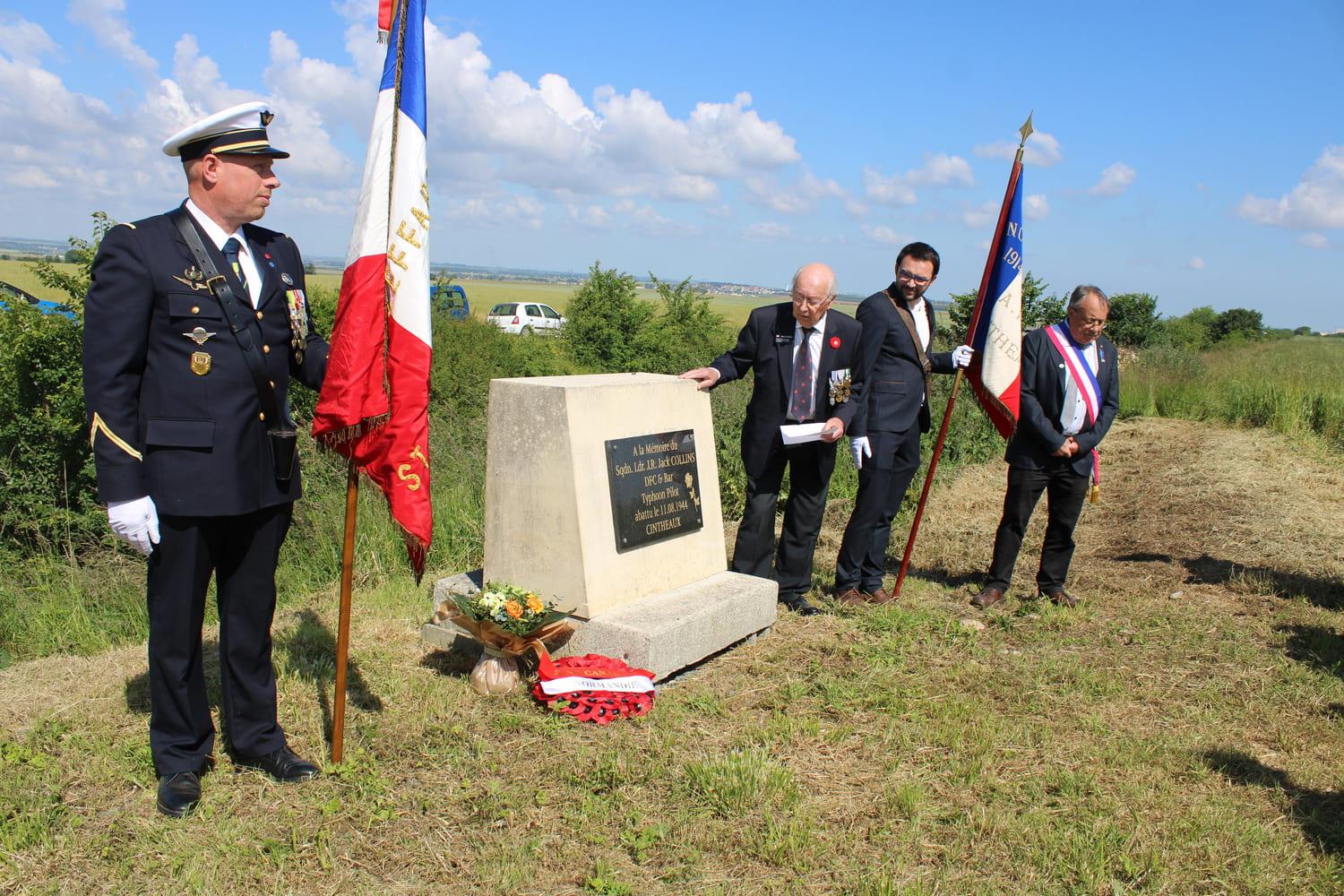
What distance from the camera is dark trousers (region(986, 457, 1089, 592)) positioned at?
548cm

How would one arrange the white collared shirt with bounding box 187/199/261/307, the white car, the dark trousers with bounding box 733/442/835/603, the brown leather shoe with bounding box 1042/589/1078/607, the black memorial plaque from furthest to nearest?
the white car, the brown leather shoe with bounding box 1042/589/1078/607, the dark trousers with bounding box 733/442/835/603, the black memorial plaque, the white collared shirt with bounding box 187/199/261/307

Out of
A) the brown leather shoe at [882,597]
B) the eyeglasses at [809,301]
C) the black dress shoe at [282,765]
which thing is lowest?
the black dress shoe at [282,765]

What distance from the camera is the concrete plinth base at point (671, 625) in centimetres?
409

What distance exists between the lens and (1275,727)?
12.9ft

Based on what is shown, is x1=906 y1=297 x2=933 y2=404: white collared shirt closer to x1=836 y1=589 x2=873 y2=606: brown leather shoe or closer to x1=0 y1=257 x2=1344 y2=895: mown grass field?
x1=836 y1=589 x2=873 y2=606: brown leather shoe

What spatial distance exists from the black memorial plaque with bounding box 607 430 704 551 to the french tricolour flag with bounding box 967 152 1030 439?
6.15 feet

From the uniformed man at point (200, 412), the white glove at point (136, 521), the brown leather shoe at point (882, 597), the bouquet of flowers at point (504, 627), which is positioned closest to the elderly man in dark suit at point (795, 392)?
the brown leather shoe at point (882, 597)

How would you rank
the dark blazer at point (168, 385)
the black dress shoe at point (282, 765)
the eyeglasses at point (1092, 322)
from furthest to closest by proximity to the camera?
the eyeglasses at point (1092, 322) < the black dress shoe at point (282, 765) < the dark blazer at point (168, 385)

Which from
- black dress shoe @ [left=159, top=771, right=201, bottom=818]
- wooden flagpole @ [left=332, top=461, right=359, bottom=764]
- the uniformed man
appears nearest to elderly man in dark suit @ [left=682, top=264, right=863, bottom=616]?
wooden flagpole @ [left=332, top=461, right=359, bottom=764]

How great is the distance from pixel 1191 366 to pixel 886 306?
445 inches

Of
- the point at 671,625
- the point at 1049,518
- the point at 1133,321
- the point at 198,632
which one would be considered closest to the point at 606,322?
the point at 1133,321

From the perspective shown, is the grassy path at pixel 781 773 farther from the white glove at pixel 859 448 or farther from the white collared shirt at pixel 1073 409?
the white collared shirt at pixel 1073 409

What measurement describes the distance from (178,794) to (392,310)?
172 cm

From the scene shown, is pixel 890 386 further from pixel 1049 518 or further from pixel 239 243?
pixel 239 243
